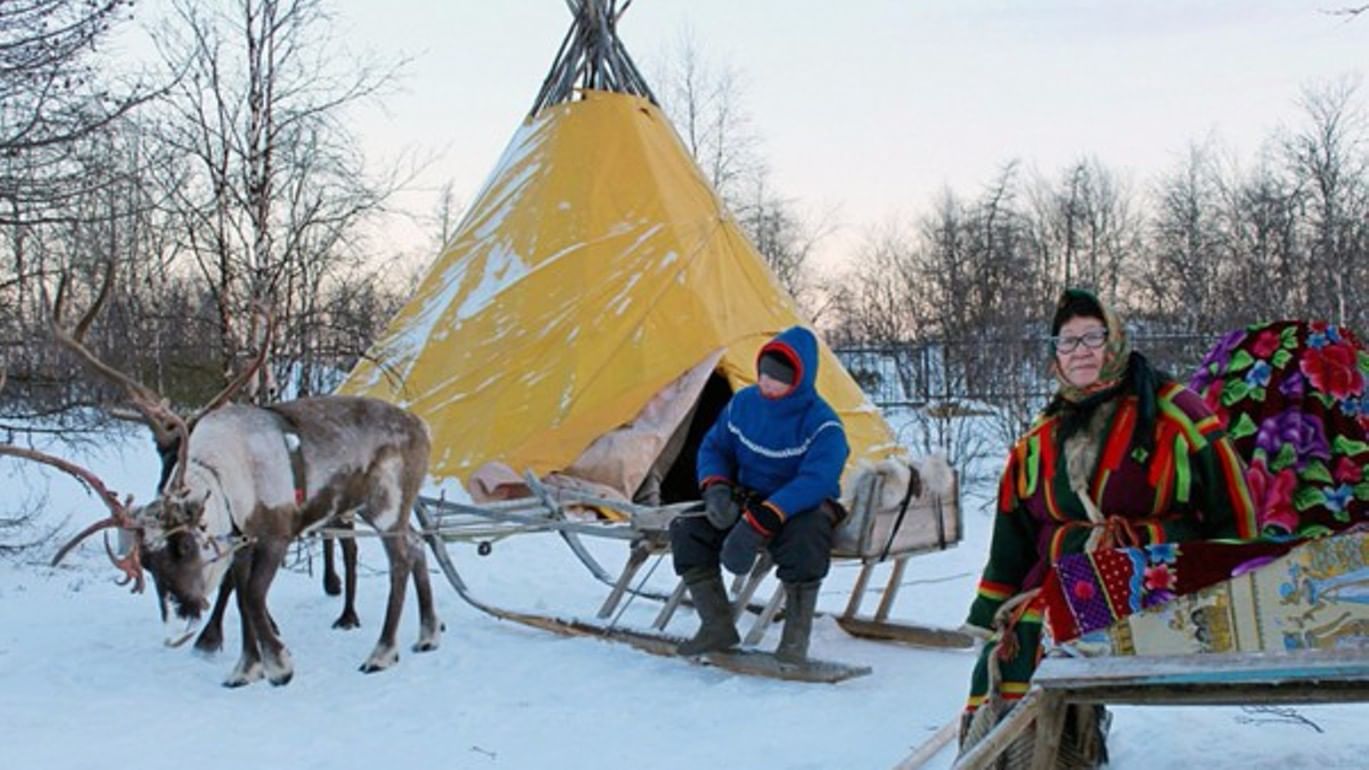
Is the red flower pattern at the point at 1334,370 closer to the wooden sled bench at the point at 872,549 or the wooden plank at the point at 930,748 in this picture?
the wooden plank at the point at 930,748

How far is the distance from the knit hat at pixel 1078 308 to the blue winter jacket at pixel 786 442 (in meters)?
1.82

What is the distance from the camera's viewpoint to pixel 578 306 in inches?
340

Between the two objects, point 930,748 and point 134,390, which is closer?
point 930,748

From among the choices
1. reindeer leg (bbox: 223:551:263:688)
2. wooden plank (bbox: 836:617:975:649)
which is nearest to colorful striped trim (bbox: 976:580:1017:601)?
wooden plank (bbox: 836:617:975:649)

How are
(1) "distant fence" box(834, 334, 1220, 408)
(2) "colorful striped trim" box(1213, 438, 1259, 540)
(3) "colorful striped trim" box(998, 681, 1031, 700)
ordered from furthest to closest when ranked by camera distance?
(1) "distant fence" box(834, 334, 1220, 408) → (3) "colorful striped trim" box(998, 681, 1031, 700) → (2) "colorful striped trim" box(1213, 438, 1259, 540)

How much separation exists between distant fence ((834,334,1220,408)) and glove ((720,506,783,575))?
6.15 m

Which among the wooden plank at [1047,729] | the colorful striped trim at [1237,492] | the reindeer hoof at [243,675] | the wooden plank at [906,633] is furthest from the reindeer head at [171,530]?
the colorful striped trim at [1237,492]

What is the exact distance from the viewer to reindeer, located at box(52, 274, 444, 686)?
16.0 feet

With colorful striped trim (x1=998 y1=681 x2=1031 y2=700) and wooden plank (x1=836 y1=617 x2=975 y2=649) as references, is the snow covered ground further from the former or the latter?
colorful striped trim (x1=998 y1=681 x2=1031 y2=700)

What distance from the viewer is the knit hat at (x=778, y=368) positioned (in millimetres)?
5039

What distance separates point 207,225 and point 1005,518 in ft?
27.2

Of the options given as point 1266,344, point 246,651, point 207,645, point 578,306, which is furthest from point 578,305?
point 1266,344

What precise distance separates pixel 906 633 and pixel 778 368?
4.91 ft

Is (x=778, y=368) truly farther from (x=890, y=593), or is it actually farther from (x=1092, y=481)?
(x=1092, y=481)
